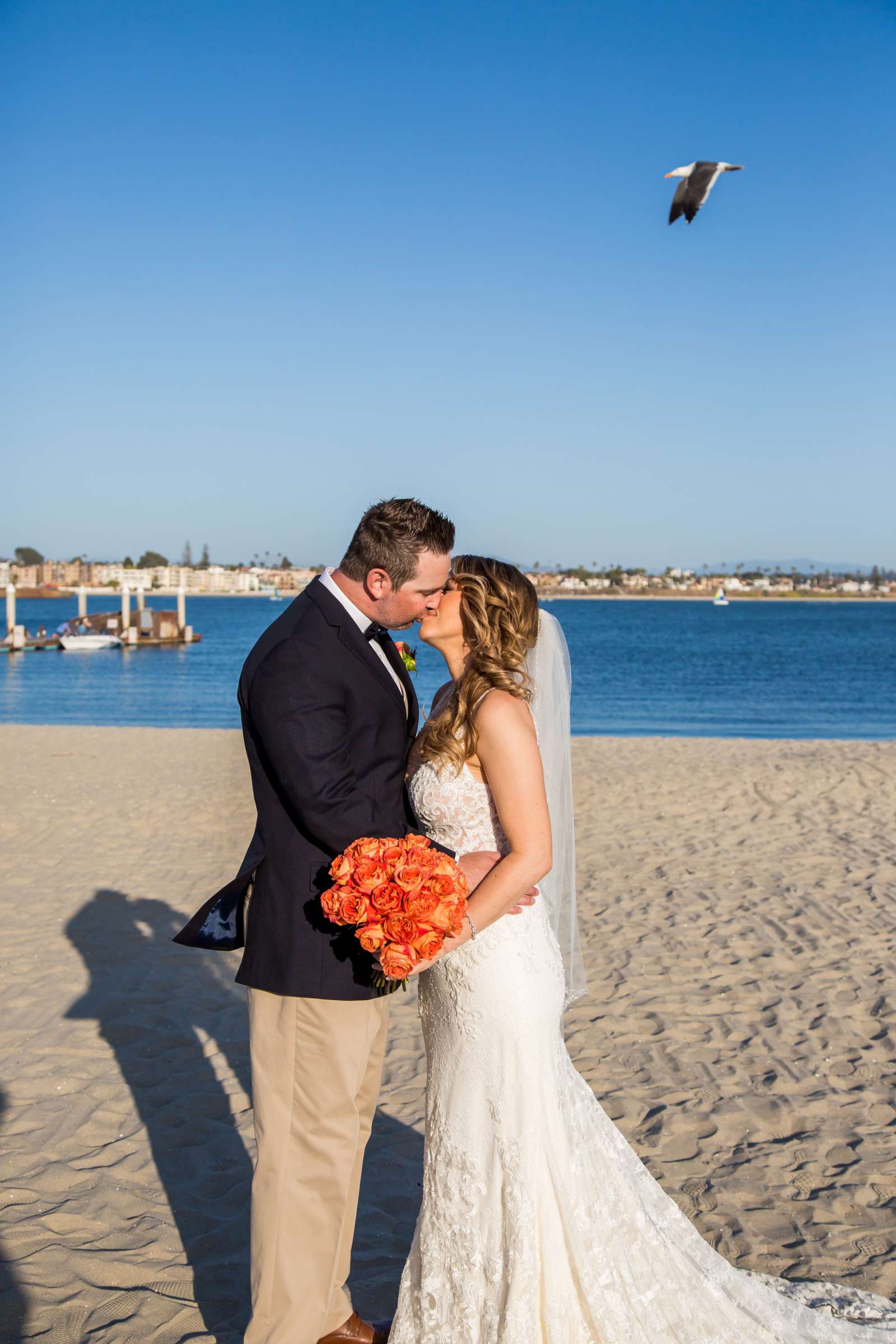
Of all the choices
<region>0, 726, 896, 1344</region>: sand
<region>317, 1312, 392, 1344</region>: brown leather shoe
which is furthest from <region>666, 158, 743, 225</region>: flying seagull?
<region>317, 1312, 392, 1344</region>: brown leather shoe

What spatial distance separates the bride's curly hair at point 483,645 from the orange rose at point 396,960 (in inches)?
24.1

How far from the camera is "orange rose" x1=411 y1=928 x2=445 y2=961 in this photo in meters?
2.46

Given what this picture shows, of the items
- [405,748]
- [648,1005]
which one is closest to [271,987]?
[405,748]

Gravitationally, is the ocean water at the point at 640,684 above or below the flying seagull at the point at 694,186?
below

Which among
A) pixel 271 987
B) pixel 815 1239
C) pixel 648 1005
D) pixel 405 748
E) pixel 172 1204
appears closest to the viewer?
pixel 271 987

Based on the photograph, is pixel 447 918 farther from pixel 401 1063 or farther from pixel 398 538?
pixel 401 1063

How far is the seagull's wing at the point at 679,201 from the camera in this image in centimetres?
920

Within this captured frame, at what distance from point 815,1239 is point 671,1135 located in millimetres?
811

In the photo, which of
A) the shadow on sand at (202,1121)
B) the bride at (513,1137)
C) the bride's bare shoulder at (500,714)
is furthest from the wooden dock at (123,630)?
the bride's bare shoulder at (500,714)

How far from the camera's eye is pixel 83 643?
55656 millimetres

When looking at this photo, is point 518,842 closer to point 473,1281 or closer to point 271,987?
point 271,987

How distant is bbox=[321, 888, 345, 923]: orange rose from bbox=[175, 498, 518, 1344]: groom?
8.0 inches

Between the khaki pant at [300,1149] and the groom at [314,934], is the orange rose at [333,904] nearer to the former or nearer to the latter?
the groom at [314,934]

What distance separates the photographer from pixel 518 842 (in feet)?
9.09
